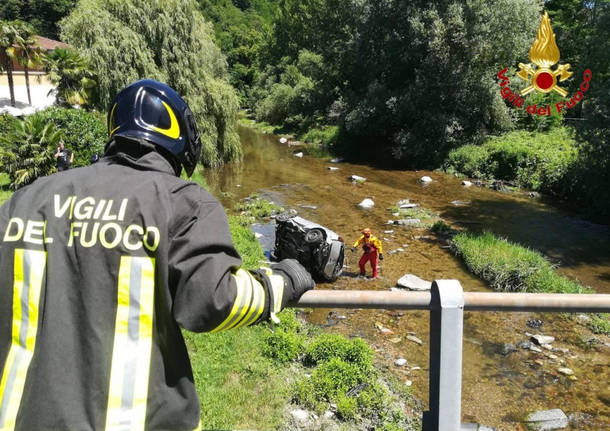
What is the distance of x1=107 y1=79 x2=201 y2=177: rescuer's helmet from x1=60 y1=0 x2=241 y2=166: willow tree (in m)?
17.2

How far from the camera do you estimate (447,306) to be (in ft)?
5.93

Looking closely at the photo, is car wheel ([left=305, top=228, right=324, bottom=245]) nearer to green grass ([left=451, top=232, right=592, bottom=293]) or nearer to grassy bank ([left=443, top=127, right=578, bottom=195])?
green grass ([left=451, top=232, right=592, bottom=293])

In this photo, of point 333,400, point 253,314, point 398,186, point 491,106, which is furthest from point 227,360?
point 491,106

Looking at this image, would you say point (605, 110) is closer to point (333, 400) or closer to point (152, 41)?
point (333, 400)

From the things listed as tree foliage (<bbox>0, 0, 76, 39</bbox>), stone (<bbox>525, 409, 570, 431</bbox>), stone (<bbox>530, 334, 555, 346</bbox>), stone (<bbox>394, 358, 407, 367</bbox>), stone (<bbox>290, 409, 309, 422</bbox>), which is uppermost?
tree foliage (<bbox>0, 0, 76, 39</bbox>)

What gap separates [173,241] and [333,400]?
15.9ft

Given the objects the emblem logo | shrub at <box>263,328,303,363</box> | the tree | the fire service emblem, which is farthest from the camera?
the tree

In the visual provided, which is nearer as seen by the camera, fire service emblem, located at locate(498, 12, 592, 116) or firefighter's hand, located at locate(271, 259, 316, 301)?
firefighter's hand, located at locate(271, 259, 316, 301)

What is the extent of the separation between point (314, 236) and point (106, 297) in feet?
30.0

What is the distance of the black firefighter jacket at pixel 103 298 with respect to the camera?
4.73 feet

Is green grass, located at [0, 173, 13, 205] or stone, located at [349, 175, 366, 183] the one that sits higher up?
green grass, located at [0, 173, 13, 205]

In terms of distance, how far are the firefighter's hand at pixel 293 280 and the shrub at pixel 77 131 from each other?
15.0 m

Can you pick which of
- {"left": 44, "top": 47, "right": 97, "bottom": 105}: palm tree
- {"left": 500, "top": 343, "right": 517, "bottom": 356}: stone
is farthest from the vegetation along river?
{"left": 44, "top": 47, "right": 97, "bottom": 105}: palm tree

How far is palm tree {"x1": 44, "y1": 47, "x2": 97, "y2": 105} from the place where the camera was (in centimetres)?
1808
